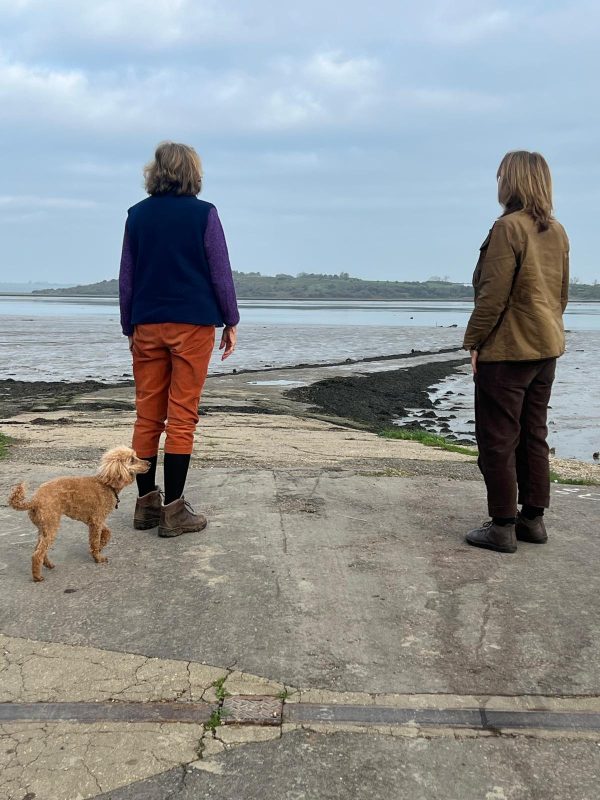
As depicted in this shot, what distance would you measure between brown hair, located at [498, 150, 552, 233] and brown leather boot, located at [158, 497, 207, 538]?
278cm

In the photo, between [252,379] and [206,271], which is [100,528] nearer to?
[206,271]

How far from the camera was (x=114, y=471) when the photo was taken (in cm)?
419

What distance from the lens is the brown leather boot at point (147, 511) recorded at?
482 cm

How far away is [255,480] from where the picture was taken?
6.17 m

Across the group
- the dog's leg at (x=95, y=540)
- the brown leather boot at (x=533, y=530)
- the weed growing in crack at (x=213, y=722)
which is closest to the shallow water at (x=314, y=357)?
the brown leather boot at (x=533, y=530)

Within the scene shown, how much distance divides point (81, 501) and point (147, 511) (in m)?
0.81

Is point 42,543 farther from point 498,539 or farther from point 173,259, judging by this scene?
point 498,539

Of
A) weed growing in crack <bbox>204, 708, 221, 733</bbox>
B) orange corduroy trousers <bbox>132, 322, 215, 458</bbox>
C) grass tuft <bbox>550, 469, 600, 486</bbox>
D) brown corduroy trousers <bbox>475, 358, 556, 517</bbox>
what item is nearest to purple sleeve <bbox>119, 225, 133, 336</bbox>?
orange corduroy trousers <bbox>132, 322, 215, 458</bbox>

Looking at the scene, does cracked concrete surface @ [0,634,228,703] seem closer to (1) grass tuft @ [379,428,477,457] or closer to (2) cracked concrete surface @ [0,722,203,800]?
(2) cracked concrete surface @ [0,722,203,800]

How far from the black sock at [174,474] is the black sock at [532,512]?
7.21 feet

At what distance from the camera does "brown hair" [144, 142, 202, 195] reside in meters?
4.54

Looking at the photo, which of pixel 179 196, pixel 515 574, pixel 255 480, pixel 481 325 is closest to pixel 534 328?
pixel 481 325

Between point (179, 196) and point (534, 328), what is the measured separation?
234 centimetres

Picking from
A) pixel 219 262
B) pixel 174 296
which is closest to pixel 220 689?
pixel 174 296
